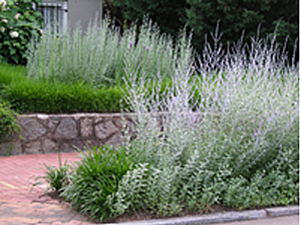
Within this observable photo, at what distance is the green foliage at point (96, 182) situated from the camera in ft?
14.2

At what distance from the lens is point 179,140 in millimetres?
4699

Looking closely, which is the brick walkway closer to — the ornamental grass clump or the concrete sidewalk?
the concrete sidewalk

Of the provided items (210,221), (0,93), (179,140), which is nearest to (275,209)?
(210,221)

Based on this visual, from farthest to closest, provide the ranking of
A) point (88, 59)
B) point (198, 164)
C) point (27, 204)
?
point (88, 59) → point (198, 164) → point (27, 204)

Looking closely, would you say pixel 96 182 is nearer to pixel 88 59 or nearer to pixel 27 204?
pixel 27 204

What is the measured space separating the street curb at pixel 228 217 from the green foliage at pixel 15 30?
7.22 meters

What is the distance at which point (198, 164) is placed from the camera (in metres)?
4.83

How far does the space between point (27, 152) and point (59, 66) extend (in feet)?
6.45

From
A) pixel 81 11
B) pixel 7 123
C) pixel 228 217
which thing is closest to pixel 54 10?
pixel 81 11

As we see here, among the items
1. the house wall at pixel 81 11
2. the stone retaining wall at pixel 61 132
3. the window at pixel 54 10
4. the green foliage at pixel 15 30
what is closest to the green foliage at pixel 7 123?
the stone retaining wall at pixel 61 132

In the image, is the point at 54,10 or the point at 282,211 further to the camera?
the point at 54,10

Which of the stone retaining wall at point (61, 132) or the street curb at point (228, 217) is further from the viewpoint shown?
the stone retaining wall at point (61, 132)

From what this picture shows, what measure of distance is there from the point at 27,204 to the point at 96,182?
914 millimetres

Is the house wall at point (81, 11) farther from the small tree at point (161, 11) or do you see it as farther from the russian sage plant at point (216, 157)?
the russian sage plant at point (216, 157)
